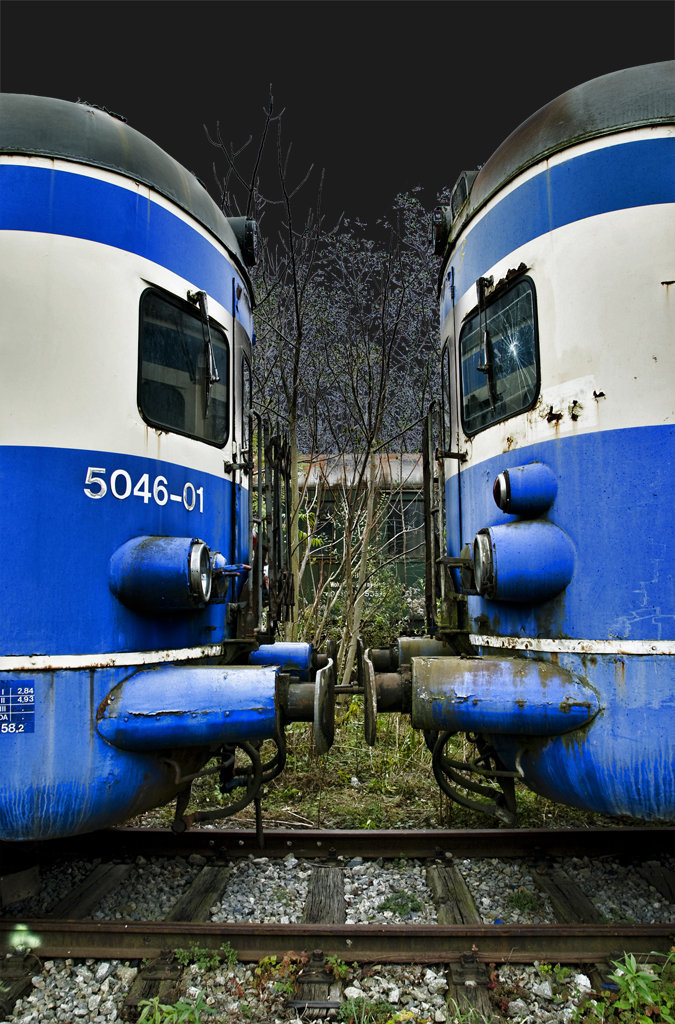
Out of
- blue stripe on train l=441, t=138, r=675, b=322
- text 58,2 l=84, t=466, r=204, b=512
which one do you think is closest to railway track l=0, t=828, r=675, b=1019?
text 58,2 l=84, t=466, r=204, b=512

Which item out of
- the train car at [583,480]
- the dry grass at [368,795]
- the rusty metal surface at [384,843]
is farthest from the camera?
the dry grass at [368,795]

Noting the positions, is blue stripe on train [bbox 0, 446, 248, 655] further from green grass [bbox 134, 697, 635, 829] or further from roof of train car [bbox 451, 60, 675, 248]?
roof of train car [bbox 451, 60, 675, 248]

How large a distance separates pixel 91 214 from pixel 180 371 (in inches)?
32.3

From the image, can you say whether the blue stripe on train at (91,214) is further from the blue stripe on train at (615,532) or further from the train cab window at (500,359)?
the blue stripe on train at (615,532)

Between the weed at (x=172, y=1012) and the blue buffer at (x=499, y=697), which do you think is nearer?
Answer: the weed at (x=172, y=1012)

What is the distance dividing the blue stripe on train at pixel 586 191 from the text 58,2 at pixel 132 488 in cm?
203

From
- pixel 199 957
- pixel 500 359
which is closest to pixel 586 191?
pixel 500 359

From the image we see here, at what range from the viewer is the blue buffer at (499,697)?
2730 millimetres

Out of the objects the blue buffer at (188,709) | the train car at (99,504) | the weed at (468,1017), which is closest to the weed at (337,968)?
the weed at (468,1017)

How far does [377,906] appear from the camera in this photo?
3.47 meters

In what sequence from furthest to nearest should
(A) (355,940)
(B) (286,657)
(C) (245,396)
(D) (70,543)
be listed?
1. (B) (286,657)
2. (C) (245,396)
3. (A) (355,940)
4. (D) (70,543)

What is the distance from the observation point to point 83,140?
308 cm

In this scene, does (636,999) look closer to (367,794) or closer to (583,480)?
(583,480)

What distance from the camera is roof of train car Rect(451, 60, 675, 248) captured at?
2883 millimetres
